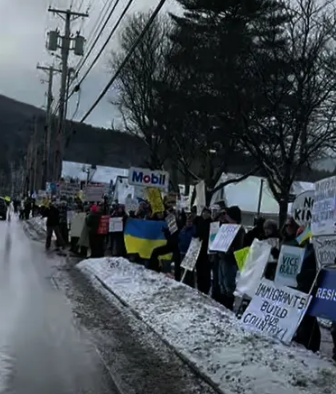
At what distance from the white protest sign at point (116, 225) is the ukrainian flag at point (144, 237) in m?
1.62

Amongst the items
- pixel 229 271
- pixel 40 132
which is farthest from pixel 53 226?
pixel 40 132

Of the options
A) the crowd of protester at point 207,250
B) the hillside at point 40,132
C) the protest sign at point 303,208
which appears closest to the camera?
the crowd of protester at point 207,250

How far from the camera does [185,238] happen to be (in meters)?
15.5

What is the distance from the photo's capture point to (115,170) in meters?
90.9

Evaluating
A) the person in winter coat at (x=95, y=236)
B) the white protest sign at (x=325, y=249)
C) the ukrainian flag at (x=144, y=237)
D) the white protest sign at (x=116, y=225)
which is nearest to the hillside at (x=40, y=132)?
the person in winter coat at (x=95, y=236)

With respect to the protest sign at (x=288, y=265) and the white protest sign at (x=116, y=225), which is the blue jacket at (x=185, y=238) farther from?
the protest sign at (x=288, y=265)

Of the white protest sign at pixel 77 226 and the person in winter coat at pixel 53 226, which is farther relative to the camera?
the person in winter coat at pixel 53 226

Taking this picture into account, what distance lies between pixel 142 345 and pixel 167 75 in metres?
26.9

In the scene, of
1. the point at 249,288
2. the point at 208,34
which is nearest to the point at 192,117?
the point at 208,34

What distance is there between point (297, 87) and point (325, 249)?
11662 millimetres

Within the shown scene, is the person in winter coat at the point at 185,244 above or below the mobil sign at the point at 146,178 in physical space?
below

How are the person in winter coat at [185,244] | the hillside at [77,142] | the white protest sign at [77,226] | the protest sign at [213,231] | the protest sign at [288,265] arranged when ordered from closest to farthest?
the protest sign at [288,265]
the protest sign at [213,231]
the person in winter coat at [185,244]
the white protest sign at [77,226]
the hillside at [77,142]

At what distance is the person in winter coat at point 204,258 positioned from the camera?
46.3ft

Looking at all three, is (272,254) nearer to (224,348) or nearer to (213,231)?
(224,348)
